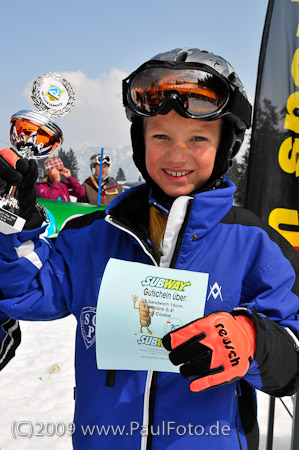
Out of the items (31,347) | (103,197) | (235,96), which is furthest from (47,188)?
(235,96)

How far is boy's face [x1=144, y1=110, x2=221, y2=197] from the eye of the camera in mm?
1542

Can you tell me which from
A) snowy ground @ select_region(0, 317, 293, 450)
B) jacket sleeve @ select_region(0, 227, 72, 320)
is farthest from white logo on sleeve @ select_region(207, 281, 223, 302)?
snowy ground @ select_region(0, 317, 293, 450)

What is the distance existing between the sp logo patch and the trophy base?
1.34ft

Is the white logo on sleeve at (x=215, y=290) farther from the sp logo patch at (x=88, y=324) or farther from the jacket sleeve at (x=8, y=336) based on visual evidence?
the jacket sleeve at (x=8, y=336)

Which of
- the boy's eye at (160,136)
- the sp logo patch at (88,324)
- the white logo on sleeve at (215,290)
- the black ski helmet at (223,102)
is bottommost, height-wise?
the sp logo patch at (88,324)

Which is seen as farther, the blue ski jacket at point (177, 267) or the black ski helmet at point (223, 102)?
the black ski helmet at point (223, 102)

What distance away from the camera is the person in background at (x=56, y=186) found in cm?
805

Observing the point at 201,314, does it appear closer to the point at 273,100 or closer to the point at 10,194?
the point at 10,194

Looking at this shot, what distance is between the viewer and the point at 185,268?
1440 millimetres

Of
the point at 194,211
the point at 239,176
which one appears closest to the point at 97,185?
the point at 194,211

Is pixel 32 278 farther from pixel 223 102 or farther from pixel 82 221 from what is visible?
pixel 223 102

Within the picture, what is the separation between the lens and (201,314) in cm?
124

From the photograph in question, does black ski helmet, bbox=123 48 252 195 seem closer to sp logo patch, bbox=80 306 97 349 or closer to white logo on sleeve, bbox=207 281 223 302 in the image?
white logo on sleeve, bbox=207 281 223 302

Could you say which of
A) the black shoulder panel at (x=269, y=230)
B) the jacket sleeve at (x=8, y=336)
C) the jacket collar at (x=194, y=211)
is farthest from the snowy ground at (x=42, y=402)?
the black shoulder panel at (x=269, y=230)
